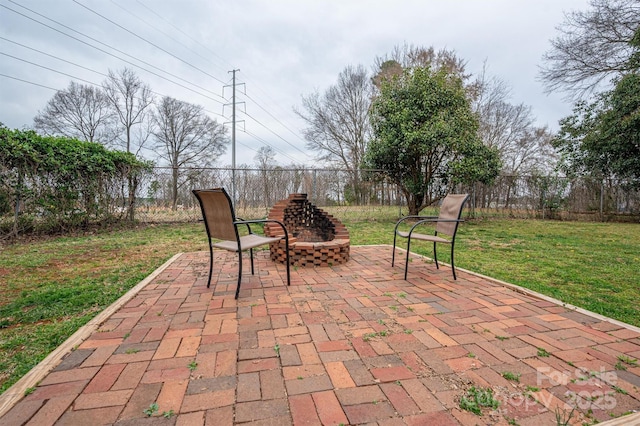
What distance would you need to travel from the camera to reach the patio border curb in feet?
4.01

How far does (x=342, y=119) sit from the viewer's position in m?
19.8

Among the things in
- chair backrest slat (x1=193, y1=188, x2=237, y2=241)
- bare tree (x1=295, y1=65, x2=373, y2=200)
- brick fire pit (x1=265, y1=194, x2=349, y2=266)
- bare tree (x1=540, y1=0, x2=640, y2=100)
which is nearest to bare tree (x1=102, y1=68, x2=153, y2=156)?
bare tree (x1=295, y1=65, x2=373, y2=200)

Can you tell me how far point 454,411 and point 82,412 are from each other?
1.54 metres

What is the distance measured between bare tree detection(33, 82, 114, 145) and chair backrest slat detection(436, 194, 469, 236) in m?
21.5

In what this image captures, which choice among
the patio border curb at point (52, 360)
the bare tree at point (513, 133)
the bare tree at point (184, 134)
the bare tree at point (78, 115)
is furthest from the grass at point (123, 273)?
the bare tree at point (78, 115)

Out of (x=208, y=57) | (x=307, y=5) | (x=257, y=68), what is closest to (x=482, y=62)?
(x=307, y=5)

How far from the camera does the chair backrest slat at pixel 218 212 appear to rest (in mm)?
2516

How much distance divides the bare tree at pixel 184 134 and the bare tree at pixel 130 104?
780 millimetres

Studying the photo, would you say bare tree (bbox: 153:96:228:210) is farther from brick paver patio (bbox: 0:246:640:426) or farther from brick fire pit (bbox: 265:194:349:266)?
brick paver patio (bbox: 0:246:640:426)

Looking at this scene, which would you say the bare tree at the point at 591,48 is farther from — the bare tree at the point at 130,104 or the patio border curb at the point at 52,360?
the bare tree at the point at 130,104

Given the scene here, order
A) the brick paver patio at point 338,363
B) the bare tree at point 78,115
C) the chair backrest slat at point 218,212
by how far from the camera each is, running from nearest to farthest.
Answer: the brick paver patio at point 338,363 → the chair backrest slat at point 218,212 → the bare tree at point 78,115

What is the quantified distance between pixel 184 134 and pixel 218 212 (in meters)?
21.6

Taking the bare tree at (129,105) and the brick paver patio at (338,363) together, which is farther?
the bare tree at (129,105)

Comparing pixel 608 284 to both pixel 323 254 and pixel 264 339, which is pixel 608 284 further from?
pixel 264 339
